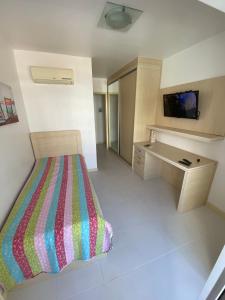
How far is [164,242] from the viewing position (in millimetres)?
1576

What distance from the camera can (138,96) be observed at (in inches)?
110

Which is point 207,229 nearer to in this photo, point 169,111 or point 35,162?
point 169,111

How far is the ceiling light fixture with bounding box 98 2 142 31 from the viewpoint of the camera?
129 cm

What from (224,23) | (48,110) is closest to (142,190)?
(48,110)

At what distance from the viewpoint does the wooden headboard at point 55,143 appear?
2.61 m

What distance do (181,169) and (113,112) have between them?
3304 mm

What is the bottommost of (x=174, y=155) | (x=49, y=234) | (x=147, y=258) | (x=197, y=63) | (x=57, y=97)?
(x=147, y=258)

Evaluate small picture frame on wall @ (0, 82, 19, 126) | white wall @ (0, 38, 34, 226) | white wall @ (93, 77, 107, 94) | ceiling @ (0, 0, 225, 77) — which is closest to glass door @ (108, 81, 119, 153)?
white wall @ (93, 77, 107, 94)

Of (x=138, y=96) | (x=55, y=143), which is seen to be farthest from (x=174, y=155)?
(x=55, y=143)

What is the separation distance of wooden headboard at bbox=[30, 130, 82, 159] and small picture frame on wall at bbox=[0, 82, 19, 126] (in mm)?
778

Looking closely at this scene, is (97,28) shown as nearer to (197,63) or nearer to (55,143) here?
(197,63)

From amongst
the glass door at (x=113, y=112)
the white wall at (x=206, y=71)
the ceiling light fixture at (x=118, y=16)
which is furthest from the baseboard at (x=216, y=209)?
the glass door at (x=113, y=112)

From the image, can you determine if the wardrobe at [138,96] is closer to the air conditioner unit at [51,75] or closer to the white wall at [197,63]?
the white wall at [197,63]

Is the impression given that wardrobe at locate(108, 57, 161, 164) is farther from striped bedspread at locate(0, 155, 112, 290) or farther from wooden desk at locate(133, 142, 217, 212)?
striped bedspread at locate(0, 155, 112, 290)
